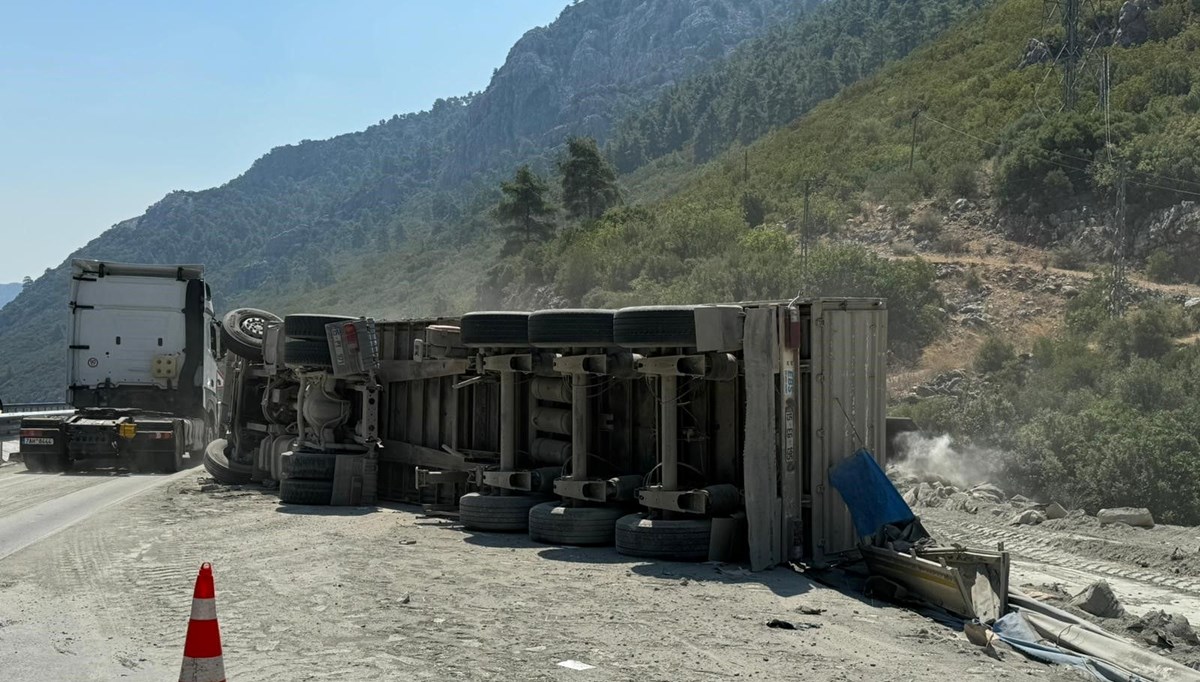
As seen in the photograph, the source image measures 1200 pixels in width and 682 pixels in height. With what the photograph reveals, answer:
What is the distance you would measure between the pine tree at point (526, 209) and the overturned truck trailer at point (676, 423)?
53.0 m

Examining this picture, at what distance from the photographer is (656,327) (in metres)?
10.2

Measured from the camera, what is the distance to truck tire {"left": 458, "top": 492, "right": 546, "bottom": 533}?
11.9m

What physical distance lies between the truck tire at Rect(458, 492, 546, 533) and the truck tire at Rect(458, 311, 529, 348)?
65.0 inches

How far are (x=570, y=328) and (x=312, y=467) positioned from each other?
5.12 meters

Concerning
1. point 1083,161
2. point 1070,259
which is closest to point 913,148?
point 1083,161

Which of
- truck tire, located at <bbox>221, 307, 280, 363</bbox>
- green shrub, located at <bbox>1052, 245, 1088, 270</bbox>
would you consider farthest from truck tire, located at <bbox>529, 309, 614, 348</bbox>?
green shrub, located at <bbox>1052, 245, 1088, 270</bbox>

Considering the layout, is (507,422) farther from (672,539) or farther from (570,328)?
(672,539)

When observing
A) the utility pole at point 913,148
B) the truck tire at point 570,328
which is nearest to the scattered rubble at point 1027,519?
the truck tire at point 570,328

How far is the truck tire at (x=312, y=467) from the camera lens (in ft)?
48.2

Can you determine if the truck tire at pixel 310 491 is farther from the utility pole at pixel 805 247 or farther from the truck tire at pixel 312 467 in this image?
the utility pole at pixel 805 247

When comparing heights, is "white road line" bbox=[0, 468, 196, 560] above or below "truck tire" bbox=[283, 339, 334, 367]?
below

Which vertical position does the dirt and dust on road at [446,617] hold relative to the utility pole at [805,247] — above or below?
below

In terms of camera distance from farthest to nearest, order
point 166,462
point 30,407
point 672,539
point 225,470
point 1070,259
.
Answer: point 1070,259
point 30,407
point 166,462
point 225,470
point 672,539

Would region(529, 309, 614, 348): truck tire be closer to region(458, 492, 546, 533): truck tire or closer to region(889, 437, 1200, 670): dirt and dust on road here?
region(458, 492, 546, 533): truck tire
